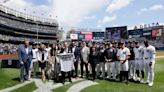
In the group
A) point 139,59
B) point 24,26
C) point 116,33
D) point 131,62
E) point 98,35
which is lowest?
point 131,62

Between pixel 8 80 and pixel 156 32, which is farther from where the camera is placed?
pixel 156 32

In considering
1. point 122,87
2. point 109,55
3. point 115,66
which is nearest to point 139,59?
point 115,66

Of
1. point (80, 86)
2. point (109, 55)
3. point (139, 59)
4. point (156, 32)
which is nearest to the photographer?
point (80, 86)

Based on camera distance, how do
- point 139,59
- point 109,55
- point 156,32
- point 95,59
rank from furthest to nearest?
point 156,32
point 109,55
point 95,59
point 139,59

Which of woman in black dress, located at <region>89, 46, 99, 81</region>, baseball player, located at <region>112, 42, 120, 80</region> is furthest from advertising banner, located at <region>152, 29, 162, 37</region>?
woman in black dress, located at <region>89, 46, 99, 81</region>

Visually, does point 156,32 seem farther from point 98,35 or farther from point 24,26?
point 24,26

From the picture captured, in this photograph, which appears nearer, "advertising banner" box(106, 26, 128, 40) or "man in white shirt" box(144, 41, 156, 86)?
"man in white shirt" box(144, 41, 156, 86)

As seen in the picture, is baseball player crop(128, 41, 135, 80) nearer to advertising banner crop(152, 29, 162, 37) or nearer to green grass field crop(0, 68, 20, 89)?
green grass field crop(0, 68, 20, 89)

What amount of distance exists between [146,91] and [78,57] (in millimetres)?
5183

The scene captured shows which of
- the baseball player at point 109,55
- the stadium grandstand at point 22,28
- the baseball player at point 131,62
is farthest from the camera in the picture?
the stadium grandstand at point 22,28

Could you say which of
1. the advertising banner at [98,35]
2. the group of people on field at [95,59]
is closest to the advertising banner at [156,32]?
the advertising banner at [98,35]

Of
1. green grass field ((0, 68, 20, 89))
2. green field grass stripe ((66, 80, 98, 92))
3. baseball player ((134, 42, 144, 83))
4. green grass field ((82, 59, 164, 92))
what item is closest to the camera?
green grass field ((82, 59, 164, 92))

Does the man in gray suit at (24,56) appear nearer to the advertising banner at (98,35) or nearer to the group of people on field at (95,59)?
the group of people on field at (95,59)

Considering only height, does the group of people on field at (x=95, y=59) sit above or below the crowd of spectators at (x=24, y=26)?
below
